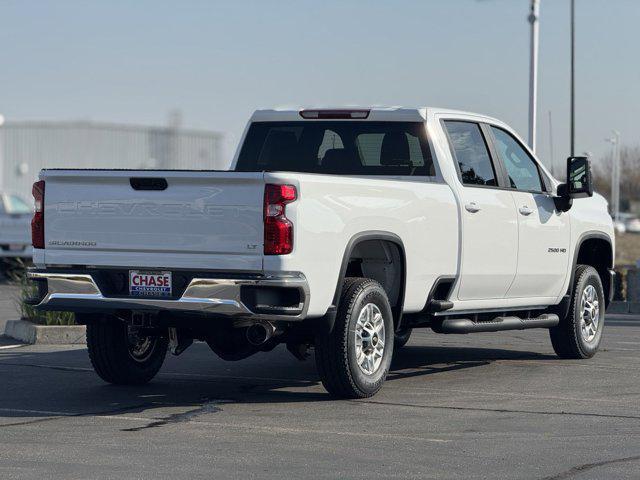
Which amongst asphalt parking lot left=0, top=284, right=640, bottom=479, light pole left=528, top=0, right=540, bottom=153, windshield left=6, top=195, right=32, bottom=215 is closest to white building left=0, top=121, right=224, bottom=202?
windshield left=6, top=195, right=32, bottom=215

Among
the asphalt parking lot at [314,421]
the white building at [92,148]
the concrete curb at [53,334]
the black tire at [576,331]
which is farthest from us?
the white building at [92,148]

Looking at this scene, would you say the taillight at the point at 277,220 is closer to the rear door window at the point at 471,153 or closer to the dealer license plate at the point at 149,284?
the dealer license plate at the point at 149,284

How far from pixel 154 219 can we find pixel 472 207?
279 centimetres

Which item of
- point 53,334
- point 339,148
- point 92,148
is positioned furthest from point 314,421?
point 92,148

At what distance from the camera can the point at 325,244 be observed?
9.05 m

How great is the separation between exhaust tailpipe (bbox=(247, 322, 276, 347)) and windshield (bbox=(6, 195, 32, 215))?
19740 mm

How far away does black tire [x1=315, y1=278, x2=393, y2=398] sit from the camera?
367 inches

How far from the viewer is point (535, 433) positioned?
8195 millimetres

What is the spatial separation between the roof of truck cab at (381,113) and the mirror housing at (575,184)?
34.9 inches

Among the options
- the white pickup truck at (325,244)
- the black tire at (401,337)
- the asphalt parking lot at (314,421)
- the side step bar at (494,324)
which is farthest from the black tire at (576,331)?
the black tire at (401,337)

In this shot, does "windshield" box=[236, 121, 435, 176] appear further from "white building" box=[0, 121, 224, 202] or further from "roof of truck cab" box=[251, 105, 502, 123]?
"white building" box=[0, 121, 224, 202]

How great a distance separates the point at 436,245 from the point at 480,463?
327cm

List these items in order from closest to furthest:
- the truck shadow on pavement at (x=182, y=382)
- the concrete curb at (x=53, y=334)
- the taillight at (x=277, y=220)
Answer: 1. the taillight at (x=277, y=220)
2. the truck shadow on pavement at (x=182, y=382)
3. the concrete curb at (x=53, y=334)

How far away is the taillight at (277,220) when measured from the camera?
8.67 m
